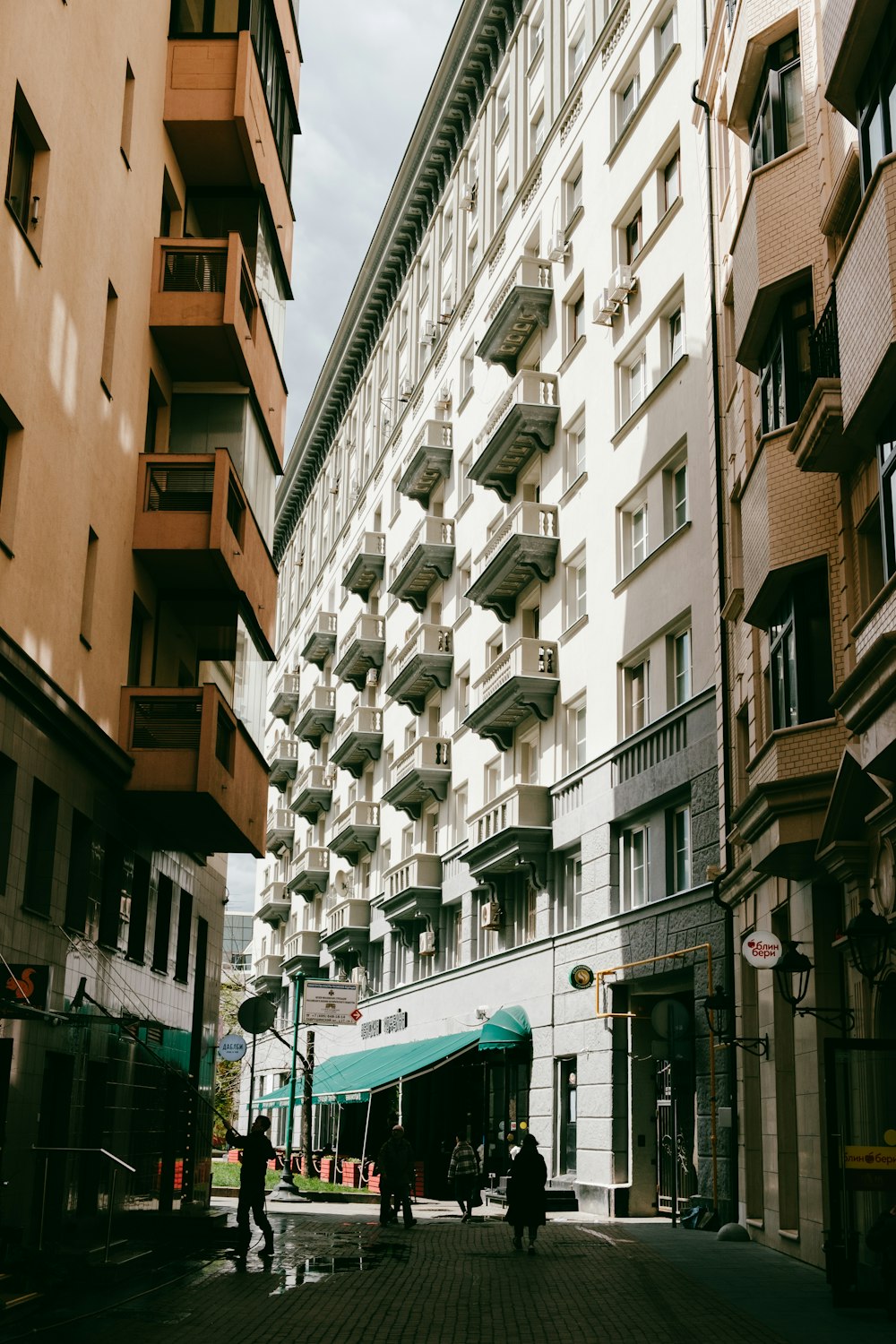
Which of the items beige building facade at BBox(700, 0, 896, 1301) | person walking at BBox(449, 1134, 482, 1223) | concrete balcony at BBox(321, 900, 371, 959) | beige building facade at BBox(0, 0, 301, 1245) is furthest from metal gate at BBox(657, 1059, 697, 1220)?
concrete balcony at BBox(321, 900, 371, 959)

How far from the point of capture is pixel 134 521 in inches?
850

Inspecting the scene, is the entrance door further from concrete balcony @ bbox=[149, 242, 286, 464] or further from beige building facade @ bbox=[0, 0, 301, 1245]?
concrete balcony @ bbox=[149, 242, 286, 464]

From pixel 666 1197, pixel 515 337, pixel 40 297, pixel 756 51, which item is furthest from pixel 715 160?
pixel 666 1197

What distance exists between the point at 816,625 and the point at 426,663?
2711 cm

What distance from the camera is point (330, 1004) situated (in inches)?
1304

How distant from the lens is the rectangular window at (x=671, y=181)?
3002 centimetres

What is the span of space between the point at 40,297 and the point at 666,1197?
63.5 ft

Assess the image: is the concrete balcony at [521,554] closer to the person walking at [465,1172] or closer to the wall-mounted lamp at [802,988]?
the person walking at [465,1172]

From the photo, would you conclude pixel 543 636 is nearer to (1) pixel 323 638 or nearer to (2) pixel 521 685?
(2) pixel 521 685

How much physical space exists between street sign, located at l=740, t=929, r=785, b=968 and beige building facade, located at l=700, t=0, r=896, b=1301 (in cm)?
23

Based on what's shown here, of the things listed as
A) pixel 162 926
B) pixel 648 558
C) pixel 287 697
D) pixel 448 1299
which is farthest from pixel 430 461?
pixel 448 1299

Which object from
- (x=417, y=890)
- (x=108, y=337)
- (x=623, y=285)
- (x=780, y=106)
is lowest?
(x=417, y=890)

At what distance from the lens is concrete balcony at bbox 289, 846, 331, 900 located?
62125 mm

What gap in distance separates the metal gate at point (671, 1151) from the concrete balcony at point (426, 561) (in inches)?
801
